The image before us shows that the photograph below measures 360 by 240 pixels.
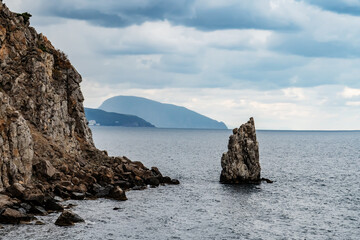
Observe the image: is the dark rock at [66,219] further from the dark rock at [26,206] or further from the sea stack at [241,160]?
the sea stack at [241,160]

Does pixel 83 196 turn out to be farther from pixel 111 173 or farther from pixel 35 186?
pixel 111 173

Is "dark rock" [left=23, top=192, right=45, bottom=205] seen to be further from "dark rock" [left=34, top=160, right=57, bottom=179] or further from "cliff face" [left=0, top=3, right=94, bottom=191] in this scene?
"dark rock" [left=34, top=160, right=57, bottom=179]

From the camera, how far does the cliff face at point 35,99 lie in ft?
207

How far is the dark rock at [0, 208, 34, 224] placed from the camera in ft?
162

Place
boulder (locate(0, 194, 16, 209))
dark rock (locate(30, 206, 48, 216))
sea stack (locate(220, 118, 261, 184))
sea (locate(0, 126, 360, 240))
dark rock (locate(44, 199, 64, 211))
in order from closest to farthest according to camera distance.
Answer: sea (locate(0, 126, 360, 240)) < boulder (locate(0, 194, 16, 209)) < dark rock (locate(30, 206, 48, 216)) < dark rock (locate(44, 199, 64, 211)) < sea stack (locate(220, 118, 261, 184))

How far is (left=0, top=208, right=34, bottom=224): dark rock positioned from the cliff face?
1163 cm

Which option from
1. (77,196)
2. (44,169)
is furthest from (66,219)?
(44,169)

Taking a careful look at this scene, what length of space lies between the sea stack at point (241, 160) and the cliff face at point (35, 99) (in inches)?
1081

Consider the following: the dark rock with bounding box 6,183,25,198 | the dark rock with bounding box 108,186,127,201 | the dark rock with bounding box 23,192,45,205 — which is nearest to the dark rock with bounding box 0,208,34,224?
the dark rock with bounding box 23,192,45,205

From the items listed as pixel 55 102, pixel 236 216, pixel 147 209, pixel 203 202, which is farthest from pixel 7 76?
pixel 236 216

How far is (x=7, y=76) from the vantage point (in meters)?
73.9

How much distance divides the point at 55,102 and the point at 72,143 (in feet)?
26.5

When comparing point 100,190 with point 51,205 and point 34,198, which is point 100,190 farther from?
point 34,198

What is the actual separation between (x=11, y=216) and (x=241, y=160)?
50522 mm
